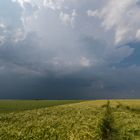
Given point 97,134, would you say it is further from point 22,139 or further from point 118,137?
point 22,139

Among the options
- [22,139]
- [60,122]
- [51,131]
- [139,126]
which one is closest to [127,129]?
[139,126]

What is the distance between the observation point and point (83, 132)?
104ft

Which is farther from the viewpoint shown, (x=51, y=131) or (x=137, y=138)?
(x=137, y=138)

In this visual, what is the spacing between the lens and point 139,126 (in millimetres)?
40750

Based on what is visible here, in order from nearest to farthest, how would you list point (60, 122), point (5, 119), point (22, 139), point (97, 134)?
1. point (22, 139)
2. point (97, 134)
3. point (60, 122)
4. point (5, 119)

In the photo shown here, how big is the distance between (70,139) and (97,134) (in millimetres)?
2749

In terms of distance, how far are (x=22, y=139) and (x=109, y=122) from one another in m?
16.1

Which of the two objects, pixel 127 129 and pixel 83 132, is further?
pixel 127 129

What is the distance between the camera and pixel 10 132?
99.7 feet

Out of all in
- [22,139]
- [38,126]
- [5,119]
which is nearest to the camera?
[22,139]

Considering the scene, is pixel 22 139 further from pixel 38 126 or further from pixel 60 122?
pixel 60 122

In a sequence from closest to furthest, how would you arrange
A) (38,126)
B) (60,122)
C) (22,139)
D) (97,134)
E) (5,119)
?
(22,139), (97,134), (38,126), (60,122), (5,119)

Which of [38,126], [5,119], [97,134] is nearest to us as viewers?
[97,134]

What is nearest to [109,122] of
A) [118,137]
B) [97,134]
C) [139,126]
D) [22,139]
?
[139,126]
